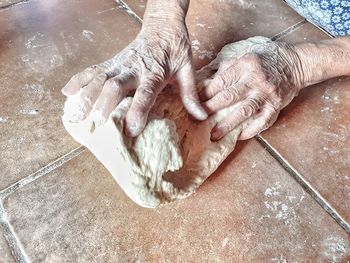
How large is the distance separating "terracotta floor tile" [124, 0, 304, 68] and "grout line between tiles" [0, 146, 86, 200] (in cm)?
43

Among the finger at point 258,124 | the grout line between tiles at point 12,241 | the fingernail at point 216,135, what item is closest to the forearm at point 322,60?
the finger at point 258,124

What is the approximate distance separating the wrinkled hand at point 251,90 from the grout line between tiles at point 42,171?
30 cm

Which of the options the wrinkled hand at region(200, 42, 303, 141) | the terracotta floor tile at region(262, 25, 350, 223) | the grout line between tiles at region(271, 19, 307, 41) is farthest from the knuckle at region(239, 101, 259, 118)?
the grout line between tiles at region(271, 19, 307, 41)

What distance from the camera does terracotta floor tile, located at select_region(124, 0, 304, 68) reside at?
111 cm

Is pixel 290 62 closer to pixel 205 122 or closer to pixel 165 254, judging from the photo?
pixel 205 122

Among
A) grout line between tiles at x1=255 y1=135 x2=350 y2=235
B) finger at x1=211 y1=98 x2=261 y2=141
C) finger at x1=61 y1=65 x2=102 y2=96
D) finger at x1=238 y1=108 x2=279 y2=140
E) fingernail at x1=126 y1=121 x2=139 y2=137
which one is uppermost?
finger at x1=61 y1=65 x2=102 y2=96

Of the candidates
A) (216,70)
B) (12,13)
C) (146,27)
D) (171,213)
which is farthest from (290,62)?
(12,13)

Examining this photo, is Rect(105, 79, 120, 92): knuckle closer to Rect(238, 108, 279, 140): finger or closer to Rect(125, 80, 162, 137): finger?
Rect(125, 80, 162, 137): finger

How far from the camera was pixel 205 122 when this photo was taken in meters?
0.83

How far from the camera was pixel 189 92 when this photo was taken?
81 cm

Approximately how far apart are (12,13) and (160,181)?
28.3 inches

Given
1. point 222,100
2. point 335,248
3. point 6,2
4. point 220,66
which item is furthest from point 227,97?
point 6,2

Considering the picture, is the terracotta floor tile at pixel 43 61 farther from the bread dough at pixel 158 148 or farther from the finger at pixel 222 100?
the finger at pixel 222 100

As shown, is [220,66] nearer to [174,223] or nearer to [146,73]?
[146,73]
